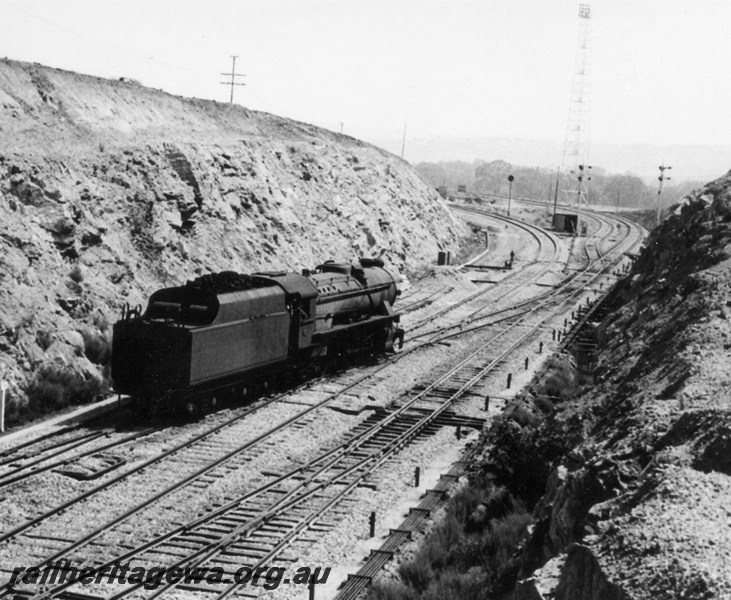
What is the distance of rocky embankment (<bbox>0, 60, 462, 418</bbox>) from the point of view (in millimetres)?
22750

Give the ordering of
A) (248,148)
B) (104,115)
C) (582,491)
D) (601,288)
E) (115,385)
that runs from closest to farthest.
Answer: (582,491) → (115,385) → (104,115) → (248,148) → (601,288)

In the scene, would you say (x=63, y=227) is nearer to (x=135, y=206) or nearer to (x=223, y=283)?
(x=135, y=206)

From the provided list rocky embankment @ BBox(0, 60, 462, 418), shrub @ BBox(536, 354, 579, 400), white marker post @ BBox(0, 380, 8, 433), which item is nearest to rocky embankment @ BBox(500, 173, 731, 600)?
shrub @ BBox(536, 354, 579, 400)

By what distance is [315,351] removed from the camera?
22625 millimetres

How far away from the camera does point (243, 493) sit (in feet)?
49.3

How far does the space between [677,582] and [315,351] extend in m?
15.8

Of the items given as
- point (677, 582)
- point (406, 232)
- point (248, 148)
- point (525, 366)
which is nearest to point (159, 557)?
point (677, 582)

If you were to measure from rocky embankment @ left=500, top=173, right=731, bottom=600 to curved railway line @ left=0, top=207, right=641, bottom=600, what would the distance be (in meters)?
3.37

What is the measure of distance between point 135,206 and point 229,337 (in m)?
11.7

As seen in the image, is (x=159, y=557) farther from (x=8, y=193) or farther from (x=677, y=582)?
(x=8, y=193)

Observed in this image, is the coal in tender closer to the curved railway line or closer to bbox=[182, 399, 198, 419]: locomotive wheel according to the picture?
bbox=[182, 399, 198, 419]: locomotive wheel

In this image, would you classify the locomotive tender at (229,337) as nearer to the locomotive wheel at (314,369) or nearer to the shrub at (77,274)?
the locomotive wheel at (314,369)

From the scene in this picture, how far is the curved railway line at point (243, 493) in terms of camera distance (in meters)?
12.5

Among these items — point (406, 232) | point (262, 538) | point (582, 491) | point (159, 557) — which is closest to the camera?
point (582, 491)
